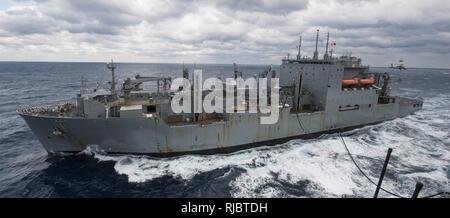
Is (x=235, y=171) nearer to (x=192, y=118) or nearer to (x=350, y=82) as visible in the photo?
(x=192, y=118)

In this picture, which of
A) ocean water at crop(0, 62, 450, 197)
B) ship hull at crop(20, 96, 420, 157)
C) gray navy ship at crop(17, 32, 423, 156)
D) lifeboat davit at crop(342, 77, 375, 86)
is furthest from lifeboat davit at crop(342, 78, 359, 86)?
ship hull at crop(20, 96, 420, 157)

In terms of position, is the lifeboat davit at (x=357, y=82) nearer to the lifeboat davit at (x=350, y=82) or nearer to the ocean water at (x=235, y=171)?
the lifeboat davit at (x=350, y=82)

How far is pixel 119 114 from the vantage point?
18.6 m

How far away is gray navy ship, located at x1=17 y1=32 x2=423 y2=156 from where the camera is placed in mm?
17953

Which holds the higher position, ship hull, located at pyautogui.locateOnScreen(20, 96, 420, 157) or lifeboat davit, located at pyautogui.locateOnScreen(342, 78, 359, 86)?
lifeboat davit, located at pyautogui.locateOnScreen(342, 78, 359, 86)

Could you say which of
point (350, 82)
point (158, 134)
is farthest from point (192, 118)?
point (350, 82)

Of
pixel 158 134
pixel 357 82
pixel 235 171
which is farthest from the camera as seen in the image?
pixel 357 82

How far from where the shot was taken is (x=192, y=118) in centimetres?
2077

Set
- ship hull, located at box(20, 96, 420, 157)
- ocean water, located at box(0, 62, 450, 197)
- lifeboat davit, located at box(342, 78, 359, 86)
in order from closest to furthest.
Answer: ocean water, located at box(0, 62, 450, 197) < ship hull, located at box(20, 96, 420, 157) < lifeboat davit, located at box(342, 78, 359, 86)

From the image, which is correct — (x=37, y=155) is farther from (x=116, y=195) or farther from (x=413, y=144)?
(x=413, y=144)

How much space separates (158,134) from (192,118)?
10.6 ft

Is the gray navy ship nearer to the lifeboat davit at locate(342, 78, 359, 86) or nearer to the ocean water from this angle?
the lifeboat davit at locate(342, 78, 359, 86)

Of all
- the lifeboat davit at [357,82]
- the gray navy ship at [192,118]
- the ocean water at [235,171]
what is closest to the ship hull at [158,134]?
the gray navy ship at [192,118]

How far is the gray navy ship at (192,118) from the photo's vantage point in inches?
707
